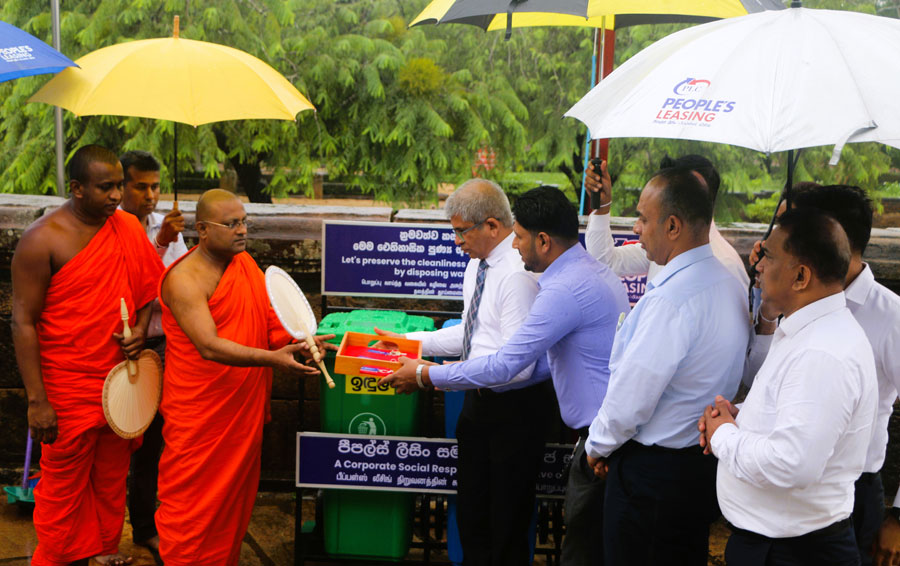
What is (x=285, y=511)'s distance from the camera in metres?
4.57

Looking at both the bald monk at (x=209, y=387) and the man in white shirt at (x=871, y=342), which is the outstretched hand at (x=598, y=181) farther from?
the bald monk at (x=209, y=387)

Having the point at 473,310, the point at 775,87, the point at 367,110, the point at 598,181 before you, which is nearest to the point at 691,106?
the point at 775,87

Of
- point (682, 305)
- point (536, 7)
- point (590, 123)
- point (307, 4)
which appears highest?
point (307, 4)

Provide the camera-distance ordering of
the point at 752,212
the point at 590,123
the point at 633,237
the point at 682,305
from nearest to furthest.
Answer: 1. the point at 682,305
2. the point at 590,123
3. the point at 633,237
4. the point at 752,212

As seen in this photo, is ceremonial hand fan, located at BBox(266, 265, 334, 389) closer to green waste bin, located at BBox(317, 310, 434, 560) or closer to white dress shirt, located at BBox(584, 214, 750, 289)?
green waste bin, located at BBox(317, 310, 434, 560)

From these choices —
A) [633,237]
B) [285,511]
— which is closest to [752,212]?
[633,237]

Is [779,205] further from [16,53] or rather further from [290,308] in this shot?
[16,53]

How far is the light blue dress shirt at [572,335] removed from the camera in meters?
2.94

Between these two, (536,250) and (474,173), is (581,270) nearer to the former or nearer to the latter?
(536,250)

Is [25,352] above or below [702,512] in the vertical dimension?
above

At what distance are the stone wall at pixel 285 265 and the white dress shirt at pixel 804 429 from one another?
7.66 feet

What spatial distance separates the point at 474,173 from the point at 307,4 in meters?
2.89

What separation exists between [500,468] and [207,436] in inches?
49.7

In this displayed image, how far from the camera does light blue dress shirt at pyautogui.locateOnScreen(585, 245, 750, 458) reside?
2420 mm
